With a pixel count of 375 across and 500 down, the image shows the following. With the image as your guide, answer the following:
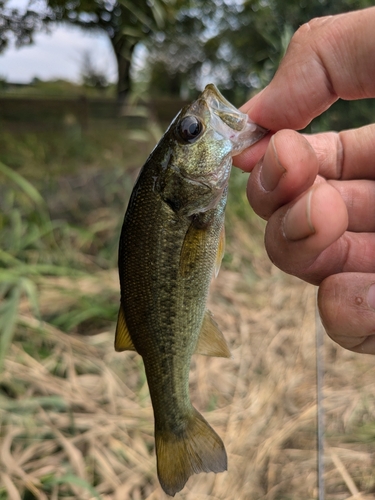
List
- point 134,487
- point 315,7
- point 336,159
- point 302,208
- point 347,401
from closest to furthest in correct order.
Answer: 1. point 302,208
2. point 336,159
3. point 134,487
4. point 347,401
5. point 315,7

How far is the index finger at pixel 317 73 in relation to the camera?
0.92 meters

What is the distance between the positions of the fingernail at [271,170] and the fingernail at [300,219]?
0.08 m

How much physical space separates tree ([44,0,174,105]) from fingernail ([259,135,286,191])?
73.8 inches

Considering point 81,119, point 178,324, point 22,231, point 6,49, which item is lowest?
point 22,231

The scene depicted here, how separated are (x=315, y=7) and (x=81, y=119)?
8.54 ft

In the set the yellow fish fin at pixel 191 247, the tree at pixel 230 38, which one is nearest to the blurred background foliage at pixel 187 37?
the tree at pixel 230 38

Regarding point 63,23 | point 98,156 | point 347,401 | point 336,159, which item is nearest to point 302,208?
point 336,159

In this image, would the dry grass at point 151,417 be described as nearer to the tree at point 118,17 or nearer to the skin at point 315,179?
the skin at point 315,179

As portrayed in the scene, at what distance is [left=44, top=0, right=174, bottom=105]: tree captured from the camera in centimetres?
221

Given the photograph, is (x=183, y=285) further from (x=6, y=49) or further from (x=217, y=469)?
(x=6, y=49)

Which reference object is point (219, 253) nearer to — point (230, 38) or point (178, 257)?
point (178, 257)

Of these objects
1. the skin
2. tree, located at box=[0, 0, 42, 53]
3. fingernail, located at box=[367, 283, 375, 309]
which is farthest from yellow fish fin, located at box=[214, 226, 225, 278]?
tree, located at box=[0, 0, 42, 53]

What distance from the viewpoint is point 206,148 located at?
90 cm

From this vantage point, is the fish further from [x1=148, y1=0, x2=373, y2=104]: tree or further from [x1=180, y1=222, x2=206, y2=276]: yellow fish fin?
[x1=148, y1=0, x2=373, y2=104]: tree
